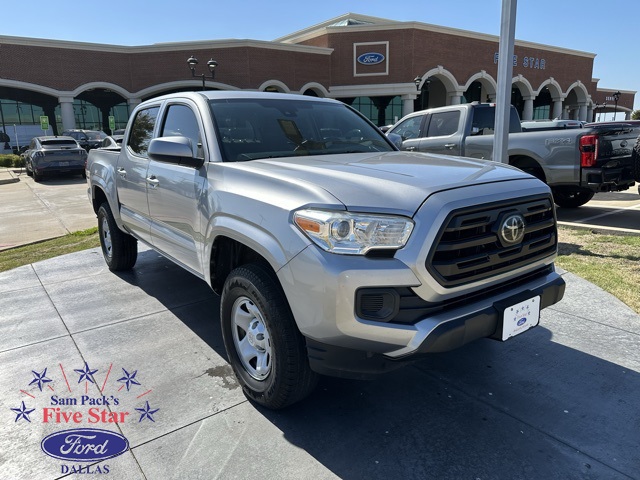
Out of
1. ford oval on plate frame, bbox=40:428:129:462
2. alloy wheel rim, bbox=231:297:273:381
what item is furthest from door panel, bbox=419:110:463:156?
ford oval on plate frame, bbox=40:428:129:462

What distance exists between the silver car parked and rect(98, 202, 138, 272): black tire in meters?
14.5

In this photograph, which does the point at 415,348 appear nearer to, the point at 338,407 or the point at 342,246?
the point at 342,246

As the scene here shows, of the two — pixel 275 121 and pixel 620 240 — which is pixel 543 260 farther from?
pixel 620 240

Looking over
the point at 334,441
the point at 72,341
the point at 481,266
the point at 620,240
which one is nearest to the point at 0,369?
the point at 72,341

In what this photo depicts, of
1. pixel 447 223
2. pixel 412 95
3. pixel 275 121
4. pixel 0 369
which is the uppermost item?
pixel 412 95

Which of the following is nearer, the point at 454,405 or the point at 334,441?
the point at 334,441

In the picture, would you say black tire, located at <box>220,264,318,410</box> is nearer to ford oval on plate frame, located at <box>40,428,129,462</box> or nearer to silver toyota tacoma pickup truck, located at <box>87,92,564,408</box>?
silver toyota tacoma pickup truck, located at <box>87,92,564,408</box>

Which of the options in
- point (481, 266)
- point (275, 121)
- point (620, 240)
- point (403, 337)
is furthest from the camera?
point (620, 240)

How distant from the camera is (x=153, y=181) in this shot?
161 inches

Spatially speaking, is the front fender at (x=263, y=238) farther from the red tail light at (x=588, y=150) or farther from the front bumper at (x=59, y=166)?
the front bumper at (x=59, y=166)

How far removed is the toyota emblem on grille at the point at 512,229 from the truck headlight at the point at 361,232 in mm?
612

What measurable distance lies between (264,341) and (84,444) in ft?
3.72

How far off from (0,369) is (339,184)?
2.92m

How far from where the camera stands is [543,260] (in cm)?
291
